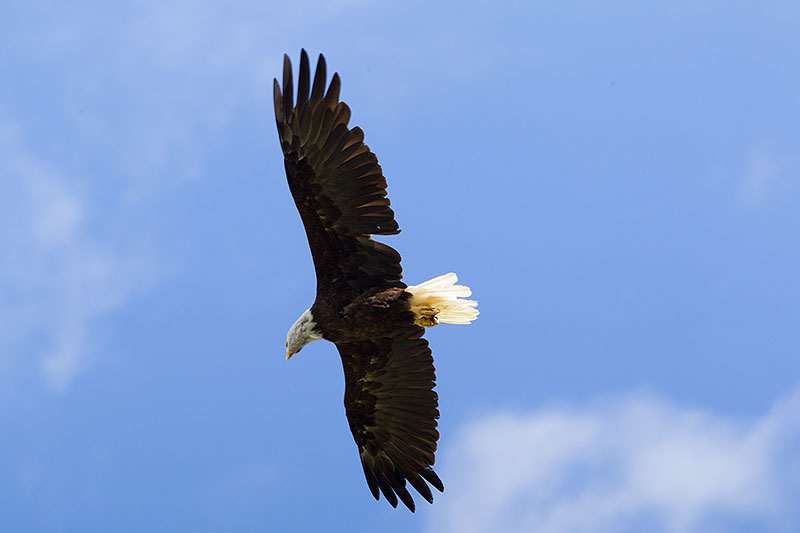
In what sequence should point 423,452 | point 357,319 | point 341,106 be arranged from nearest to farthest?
point 341,106
point 357,319
point 423,452

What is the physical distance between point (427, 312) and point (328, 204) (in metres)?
1.41

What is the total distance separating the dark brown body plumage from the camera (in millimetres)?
7660

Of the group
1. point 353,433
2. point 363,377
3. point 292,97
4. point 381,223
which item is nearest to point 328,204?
point 381,223

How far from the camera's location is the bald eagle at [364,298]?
25.2 feet

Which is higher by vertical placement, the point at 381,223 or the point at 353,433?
the point at 381,223

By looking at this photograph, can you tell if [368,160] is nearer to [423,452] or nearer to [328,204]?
[328,204]

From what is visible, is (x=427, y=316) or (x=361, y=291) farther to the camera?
(x=427, y=316)

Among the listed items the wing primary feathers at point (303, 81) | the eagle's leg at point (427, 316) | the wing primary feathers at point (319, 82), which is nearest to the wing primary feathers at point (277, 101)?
the wing primary feathers at point (303, 81)

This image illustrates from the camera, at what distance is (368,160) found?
7688mm

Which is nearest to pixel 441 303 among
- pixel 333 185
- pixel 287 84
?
pixel 333 185

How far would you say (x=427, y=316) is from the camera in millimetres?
8430

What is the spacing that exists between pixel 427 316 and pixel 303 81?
249 centimetres

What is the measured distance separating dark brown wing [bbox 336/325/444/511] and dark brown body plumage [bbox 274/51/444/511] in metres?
→ 0.01

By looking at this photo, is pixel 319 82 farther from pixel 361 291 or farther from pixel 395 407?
pixel 395 407
